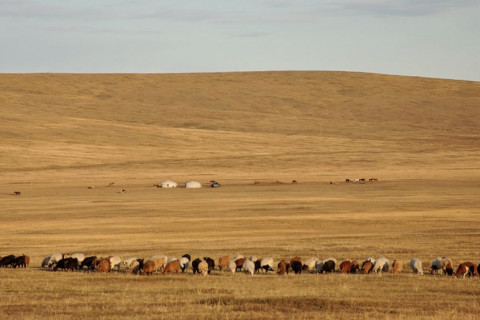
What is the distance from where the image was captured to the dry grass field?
19766 millimetres

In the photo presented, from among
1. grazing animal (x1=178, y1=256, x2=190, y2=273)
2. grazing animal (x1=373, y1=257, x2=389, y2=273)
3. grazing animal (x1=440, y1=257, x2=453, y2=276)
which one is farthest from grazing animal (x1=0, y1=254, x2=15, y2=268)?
grazing animal (x1=440, y1=257, x2=453, y2=276)

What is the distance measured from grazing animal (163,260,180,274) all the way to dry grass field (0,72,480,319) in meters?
0.46

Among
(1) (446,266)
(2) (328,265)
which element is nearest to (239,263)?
(2) (328,265)

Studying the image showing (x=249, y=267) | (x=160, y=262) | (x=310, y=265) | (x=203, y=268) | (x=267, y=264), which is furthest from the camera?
(x=310, y=265)

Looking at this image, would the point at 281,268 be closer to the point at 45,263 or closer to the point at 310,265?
the point at 310,265

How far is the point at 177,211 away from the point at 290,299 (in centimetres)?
3547

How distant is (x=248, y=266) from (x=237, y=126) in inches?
4701

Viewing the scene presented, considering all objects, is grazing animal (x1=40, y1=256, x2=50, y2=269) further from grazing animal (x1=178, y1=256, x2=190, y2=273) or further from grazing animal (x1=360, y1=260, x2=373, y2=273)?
grazing animal (x1=360, y1=260, x2=373, y2=273)

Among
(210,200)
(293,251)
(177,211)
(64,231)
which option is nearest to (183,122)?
(210,200)

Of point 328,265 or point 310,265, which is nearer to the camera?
point 328,265

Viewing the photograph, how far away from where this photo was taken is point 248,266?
24.6 metres

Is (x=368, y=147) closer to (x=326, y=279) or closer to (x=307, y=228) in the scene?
(x=307, y=228)

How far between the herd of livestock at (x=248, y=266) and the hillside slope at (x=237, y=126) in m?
66.0

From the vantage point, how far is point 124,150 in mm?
118562
